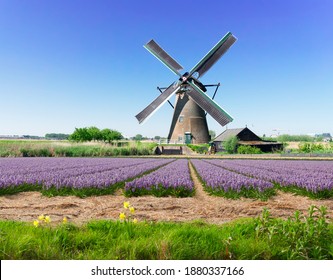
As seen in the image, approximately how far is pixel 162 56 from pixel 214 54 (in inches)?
284

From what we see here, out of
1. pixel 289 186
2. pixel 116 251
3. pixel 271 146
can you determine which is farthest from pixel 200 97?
pixel 116 251

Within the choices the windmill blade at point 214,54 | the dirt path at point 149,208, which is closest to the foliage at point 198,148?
the windmill blade at point 214,54

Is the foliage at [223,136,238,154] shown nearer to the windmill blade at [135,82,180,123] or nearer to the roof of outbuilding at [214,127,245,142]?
the roof of outbuilding at [214,127,245,142]

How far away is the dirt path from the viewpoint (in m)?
5.17

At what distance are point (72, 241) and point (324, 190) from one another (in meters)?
6.98

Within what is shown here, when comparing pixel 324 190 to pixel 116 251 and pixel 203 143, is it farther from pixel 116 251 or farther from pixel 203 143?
pixel 203 143

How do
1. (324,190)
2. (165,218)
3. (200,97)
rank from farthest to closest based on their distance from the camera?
(200,97)
(324,190)
(165,218)

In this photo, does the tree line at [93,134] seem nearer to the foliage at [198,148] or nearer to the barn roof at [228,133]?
the barn roof at [228,133]

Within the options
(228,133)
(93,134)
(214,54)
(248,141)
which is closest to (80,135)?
(93,134)

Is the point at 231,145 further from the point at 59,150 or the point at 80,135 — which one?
the point at 80,135

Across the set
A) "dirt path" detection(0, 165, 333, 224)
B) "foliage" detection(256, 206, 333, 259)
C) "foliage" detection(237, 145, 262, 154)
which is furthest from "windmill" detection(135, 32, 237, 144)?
"foliage" detection(256, 206, 333, 259)

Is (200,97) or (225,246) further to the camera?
(200,97)
